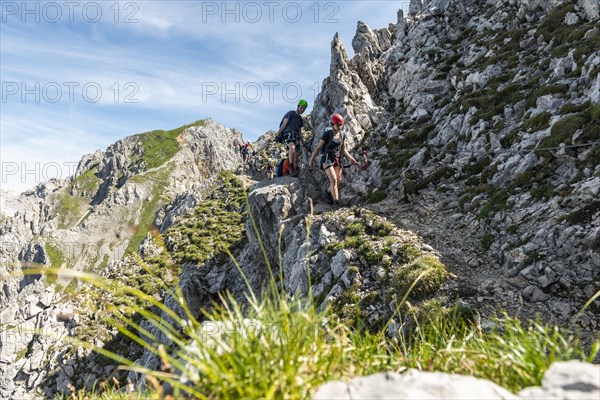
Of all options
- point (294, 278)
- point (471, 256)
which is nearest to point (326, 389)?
point (471, 256)

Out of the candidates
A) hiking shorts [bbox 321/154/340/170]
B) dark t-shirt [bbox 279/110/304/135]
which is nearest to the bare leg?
hiking shorts [bbox 321/154/340/170]

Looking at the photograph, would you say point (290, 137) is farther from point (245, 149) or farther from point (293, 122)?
point (245, 149)

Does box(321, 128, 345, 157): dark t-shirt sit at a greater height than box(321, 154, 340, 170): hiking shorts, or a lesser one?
greater

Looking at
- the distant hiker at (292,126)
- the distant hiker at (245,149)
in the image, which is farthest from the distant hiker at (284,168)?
the distant hiker at (245,149)

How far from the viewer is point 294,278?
16328 mm

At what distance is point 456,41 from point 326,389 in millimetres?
33858

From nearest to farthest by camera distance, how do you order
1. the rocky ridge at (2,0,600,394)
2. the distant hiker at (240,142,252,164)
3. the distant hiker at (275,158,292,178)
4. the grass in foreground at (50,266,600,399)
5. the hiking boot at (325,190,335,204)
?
the grass in foreground at (50,266,600,399), the rocky ridge at (2,0,600,394), the hiking boot at (325,190,335,204), the distant hiker at (275,158,292,178), the distant hiker at (240,142,252,164)

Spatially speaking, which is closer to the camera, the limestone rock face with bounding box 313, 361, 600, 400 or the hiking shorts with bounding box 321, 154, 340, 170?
the limestone rock face with bounding box 313, 361, 600, 400

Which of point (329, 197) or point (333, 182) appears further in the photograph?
point (329, 197)

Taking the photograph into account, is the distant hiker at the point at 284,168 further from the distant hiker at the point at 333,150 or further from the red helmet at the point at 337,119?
the red helmet at the point at 337,119

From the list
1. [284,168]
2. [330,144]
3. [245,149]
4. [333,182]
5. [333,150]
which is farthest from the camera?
[245,149]

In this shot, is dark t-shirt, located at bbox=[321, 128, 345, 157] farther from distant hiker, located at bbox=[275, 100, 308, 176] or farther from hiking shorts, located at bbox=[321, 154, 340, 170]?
distant hiker, located at bbox=[275, 100, 308, 176]

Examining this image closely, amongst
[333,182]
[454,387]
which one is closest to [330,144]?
[333,182]

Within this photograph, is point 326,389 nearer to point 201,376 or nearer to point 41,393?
point 201,376
